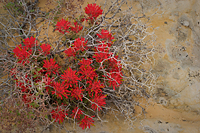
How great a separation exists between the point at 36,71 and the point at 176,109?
2.40 m

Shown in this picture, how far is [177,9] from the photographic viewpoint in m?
3.27

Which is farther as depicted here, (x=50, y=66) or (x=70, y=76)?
(x=50, y=66)

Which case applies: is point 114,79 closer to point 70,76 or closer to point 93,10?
point 70,76

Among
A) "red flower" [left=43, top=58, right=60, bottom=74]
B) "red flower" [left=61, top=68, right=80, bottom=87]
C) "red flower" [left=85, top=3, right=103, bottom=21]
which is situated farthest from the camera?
"red flower" [left=85, top=3, right=103, bottom=21]

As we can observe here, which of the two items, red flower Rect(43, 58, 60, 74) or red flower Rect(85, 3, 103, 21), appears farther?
red flower Rect(85, 3, 103, 21)

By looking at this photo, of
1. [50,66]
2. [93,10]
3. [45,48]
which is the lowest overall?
[50,66]

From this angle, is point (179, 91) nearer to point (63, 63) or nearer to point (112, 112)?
point (112, 112)

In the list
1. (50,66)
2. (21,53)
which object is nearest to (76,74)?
(50,66)

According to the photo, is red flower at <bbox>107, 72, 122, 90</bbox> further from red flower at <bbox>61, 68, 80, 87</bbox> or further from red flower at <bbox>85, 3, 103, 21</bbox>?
red flower at <bbox>85, 3, 103, 21</bbox>

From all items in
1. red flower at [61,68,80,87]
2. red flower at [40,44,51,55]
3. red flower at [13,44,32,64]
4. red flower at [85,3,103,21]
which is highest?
red flower at [85,3,103,21]

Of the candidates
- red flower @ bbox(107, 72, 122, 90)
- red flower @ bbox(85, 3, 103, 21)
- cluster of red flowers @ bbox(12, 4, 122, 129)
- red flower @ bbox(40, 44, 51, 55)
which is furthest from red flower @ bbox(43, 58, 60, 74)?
red flower @ bbox(85, 3, 103, 21)

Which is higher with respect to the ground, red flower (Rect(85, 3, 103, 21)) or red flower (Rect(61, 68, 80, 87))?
red flower (Rect(85, 3, 103, 21))

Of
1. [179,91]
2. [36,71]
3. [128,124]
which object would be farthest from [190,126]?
[36,71]

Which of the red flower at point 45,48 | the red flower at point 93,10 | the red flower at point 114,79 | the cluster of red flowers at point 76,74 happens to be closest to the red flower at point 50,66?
the cluster of red flowers at point 76,74
